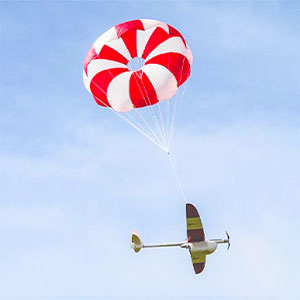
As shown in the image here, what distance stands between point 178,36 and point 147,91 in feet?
6.17

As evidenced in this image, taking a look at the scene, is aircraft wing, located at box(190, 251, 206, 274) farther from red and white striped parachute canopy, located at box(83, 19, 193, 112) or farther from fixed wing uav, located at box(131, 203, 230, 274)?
red and white striped parachute canopy, located at box(83, 19, 193, 112)

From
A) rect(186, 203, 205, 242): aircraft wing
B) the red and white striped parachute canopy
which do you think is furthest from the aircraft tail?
the red and white striped parachute canopy

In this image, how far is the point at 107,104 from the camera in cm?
2030

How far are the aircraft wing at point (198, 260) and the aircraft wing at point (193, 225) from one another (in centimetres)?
35

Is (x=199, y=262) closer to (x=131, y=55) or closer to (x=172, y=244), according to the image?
(x=172, y=244)

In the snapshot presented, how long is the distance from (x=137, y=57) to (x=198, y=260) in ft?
20.7

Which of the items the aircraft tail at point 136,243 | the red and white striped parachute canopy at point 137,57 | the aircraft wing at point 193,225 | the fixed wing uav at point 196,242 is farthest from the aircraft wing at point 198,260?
the red and white striped parachute canopy at point 137,57

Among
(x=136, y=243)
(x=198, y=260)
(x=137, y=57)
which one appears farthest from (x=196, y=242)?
(x=137, y=57)

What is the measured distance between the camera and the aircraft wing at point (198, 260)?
17.0m

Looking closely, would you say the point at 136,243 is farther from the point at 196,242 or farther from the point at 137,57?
the point at 137,57

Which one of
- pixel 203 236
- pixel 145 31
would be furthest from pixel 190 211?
pixel 145 31

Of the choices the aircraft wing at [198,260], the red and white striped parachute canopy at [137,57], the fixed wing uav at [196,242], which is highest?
the red and white striped parachute canopy at [137,57]

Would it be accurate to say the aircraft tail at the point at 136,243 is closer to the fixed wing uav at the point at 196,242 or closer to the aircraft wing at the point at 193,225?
the fixed wing uav at the point at 196,242

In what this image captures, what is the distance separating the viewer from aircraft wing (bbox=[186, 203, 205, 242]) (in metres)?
16.6
